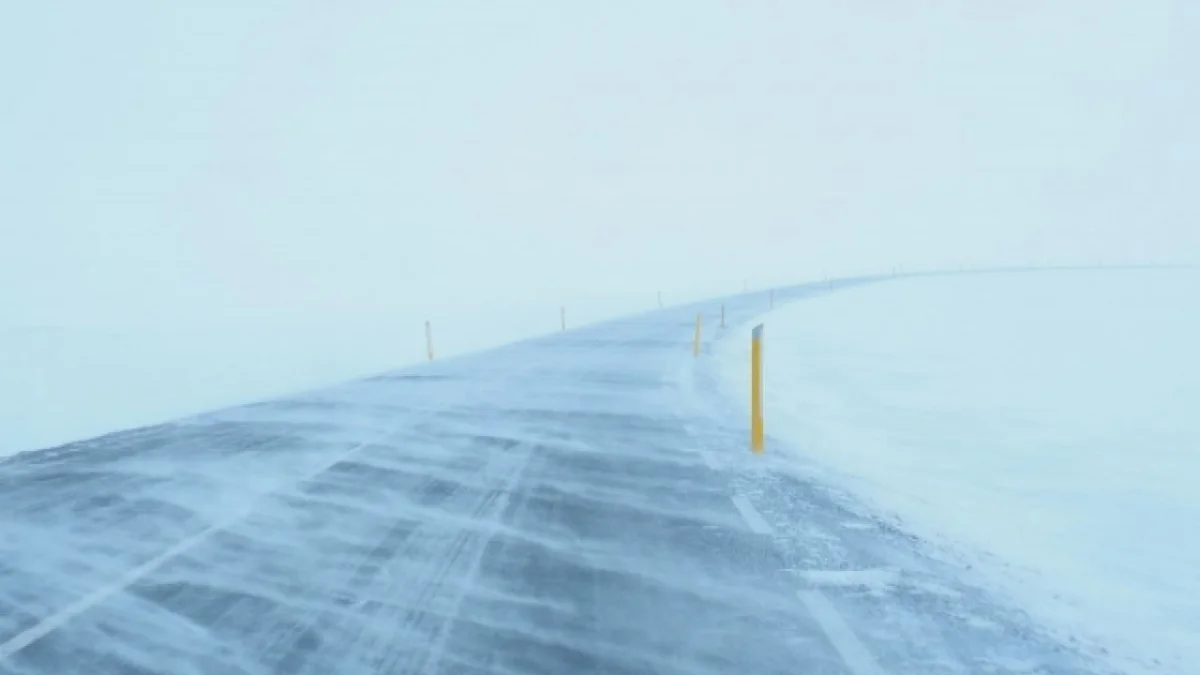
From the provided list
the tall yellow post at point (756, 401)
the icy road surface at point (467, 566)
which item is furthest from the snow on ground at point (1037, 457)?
the icy road surface at point (467, 566)

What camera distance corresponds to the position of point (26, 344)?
34.3m

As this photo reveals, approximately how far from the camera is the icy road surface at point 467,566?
15.1ft

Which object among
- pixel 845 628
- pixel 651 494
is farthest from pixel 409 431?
pixel 845 628

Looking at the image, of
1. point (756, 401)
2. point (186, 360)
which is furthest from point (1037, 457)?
point (186, 360)

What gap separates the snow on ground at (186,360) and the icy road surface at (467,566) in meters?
6.08

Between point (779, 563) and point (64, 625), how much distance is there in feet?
14.5

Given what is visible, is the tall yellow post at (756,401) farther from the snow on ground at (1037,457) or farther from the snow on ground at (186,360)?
the snow on ground at (186,360)

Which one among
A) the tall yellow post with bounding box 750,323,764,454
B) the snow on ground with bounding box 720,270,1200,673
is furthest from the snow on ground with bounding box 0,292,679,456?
the snow on ground with bounding box 720,270,1200,673

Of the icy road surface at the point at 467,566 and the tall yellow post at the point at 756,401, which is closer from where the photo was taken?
the icy road surface at the point at 467,566

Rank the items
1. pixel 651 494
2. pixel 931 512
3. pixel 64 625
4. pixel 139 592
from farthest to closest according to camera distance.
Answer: pixel 651 494, pixel 931 512, pixel 139 592, pixel 64 625

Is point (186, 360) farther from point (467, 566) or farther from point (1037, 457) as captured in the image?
point (1037, 457)

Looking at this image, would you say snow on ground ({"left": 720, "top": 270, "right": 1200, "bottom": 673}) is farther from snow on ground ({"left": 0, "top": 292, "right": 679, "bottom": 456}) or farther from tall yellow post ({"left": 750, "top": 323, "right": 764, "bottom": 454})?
snow on ground ({"left": 0, "top": 292, "right": 679, "bottom": 456})

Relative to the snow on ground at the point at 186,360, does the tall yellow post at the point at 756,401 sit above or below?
above

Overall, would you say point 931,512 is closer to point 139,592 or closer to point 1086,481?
point 1086,481
